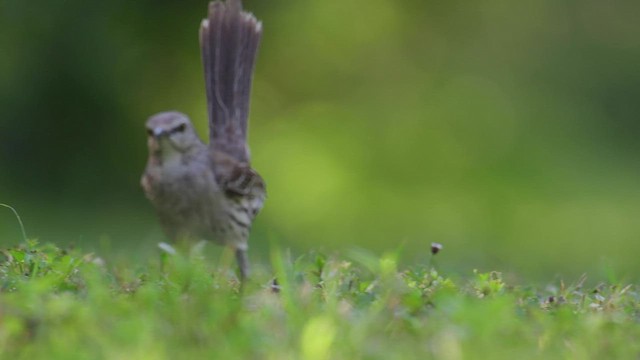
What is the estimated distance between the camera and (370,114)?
493 inches

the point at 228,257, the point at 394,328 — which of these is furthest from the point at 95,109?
the point at 394,328

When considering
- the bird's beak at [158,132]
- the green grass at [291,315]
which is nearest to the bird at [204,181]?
the bird's beak at [158,132]

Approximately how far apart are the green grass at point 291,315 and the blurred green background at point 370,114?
18.3ft

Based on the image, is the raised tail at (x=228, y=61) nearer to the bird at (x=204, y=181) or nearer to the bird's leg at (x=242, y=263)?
the bird at (x=204, y=181)

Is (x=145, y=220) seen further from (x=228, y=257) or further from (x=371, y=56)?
(x=228, y=257)

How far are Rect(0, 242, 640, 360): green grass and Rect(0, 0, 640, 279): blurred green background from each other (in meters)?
5.58

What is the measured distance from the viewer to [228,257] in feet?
18.7

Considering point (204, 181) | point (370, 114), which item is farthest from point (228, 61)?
point (370, 114)

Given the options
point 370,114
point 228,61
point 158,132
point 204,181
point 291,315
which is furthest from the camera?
point 370,114

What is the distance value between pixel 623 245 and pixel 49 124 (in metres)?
4.34

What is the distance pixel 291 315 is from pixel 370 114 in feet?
25.5

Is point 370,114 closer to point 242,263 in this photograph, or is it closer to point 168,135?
point 242,263

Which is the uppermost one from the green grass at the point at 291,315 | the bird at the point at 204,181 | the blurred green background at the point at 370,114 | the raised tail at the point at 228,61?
the blurred green background at the point at 370,114

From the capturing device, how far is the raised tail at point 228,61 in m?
6.47
